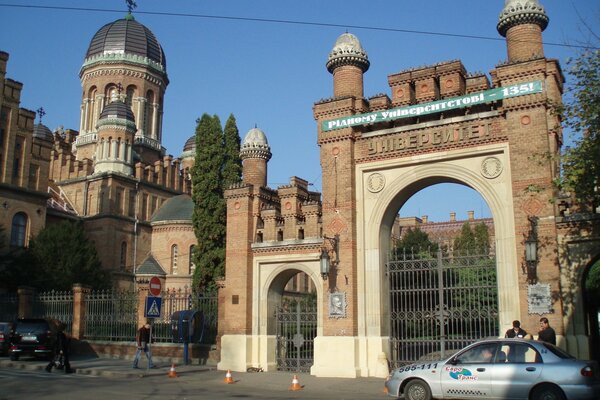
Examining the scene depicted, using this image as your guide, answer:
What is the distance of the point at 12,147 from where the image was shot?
38.7m

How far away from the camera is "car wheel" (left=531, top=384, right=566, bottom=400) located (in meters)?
10.4

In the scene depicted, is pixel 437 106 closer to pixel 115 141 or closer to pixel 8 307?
pixel 8 307

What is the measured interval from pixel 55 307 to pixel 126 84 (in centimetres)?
3198

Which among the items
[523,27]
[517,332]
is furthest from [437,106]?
[517,332]

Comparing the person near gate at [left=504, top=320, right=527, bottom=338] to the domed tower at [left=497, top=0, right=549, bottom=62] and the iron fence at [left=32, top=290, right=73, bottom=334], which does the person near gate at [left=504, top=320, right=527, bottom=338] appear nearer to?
the domed tower at [left=497, top=0, right=549, bottom=62]

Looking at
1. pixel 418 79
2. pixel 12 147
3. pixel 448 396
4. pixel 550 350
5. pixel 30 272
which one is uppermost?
pixel 12 147

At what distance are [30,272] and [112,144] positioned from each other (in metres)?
17.3

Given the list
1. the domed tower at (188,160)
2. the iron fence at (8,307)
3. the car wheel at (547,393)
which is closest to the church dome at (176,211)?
the domed tower at (188,160)

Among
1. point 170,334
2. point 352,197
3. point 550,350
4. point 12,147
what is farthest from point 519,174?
point 12,147

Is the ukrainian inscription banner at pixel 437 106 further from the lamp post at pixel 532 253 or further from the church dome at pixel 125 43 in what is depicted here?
the church dome at pixel 125 43

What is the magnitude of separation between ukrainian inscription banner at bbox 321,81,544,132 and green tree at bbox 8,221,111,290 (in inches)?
842

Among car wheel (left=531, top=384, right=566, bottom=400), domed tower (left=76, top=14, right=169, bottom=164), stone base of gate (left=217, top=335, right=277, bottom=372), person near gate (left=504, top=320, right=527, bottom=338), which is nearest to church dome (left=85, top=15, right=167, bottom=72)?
domed tower (left=76, top=14, right=169, bottom=164)

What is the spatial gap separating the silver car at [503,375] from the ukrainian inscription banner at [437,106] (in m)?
8.04

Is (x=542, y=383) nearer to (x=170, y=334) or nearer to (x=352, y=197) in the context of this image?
(x=352, y=197)
